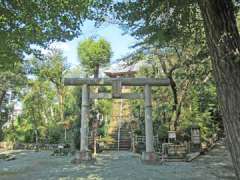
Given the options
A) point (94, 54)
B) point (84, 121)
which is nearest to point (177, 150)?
point (84, 121)

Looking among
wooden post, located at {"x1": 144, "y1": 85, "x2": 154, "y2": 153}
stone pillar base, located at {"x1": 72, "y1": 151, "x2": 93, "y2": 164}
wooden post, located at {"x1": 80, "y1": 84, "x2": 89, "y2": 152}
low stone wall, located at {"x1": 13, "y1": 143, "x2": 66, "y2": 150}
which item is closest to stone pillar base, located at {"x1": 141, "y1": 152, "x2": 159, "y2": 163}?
wooden post, located at {"x1": 144, "y1": 85, "x2": 154, "y2": 153}

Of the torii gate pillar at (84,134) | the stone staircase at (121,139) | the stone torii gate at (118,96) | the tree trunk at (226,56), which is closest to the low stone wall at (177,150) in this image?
the stone torii gate at (118,96)

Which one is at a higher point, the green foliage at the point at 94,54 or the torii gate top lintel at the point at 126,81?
the green foliage at the point at 94,54

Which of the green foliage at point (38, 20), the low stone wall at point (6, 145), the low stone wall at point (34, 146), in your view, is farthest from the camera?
the low stone wall at point (6, 145)

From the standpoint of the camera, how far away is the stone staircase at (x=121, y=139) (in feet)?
59.1

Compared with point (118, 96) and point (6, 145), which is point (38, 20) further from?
point (6, 145)

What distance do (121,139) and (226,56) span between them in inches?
642

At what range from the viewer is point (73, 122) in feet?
62.4

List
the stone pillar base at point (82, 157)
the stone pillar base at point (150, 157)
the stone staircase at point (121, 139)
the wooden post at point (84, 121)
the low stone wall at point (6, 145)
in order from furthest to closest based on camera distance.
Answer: the low stone wall at point (6, 145), the stone staircase at point (121, 139), the wooden post at point (84, 121), the stone pillar base at point (82, 157), the stone pillar base at point (150, 157)

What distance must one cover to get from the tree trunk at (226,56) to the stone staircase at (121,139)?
15.5m

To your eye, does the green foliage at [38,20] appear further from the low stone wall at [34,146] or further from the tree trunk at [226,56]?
the low stone wall at [34,146]

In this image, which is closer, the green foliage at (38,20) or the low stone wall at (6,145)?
the green foliage at (38,20)

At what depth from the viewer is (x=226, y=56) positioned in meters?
2.85

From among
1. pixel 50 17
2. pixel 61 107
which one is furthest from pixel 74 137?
pixel 50 17
